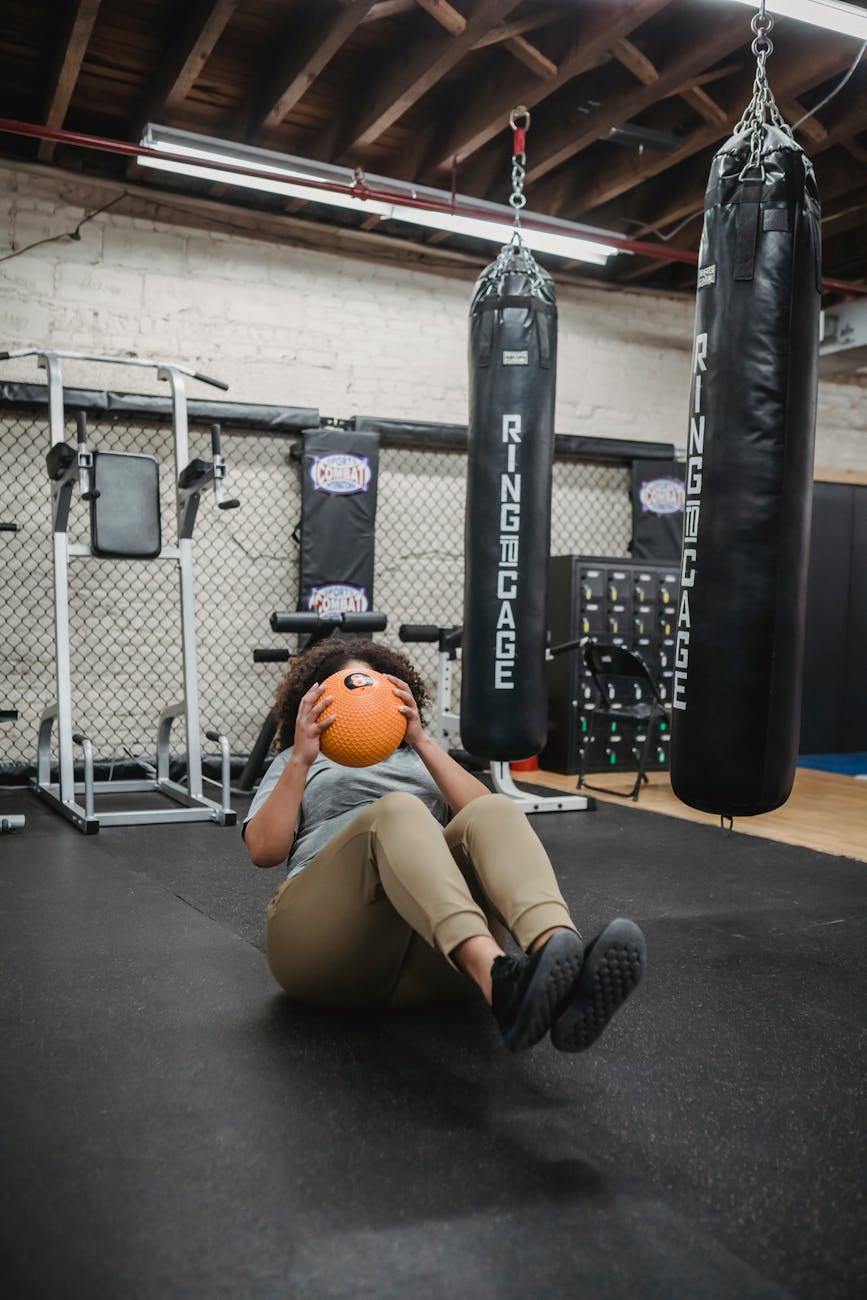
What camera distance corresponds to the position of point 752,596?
2215mm

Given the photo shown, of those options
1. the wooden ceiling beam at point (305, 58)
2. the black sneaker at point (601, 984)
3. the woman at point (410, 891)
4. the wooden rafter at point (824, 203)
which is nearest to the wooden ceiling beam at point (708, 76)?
the wooden rafter at point (824, 203)

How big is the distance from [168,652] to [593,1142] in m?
4.83

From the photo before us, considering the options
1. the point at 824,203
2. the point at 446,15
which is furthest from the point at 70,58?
the point at 824,203

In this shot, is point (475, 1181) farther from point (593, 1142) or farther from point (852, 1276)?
point (852, 1276)

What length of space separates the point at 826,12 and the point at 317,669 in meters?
2.86

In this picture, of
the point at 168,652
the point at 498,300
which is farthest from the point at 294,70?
the point at 168,652

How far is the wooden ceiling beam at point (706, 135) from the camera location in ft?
14.9

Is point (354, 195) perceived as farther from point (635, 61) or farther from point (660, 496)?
point (660, 496)

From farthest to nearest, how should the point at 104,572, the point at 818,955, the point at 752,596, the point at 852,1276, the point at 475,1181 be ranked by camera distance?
the point at 104,572
the point at 818,955
the point at 752,596
the point at 475,1181
the point at 852,1276

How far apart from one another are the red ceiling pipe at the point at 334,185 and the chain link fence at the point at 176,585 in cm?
137

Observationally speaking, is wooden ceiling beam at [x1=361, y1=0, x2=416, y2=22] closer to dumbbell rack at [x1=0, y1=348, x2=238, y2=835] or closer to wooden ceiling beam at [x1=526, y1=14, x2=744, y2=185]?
wooden ceiling beam at [x1=526, y1=14, x2=744, y2=185]

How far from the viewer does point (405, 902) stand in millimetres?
1896

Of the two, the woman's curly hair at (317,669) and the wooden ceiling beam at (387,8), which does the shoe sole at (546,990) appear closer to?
the woman's curly hair at (317,669)

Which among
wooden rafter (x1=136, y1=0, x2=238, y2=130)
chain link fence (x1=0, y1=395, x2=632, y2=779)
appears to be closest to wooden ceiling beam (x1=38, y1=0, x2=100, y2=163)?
wooden rafter (x1=136, y1=0, x2=238, y2=130)
